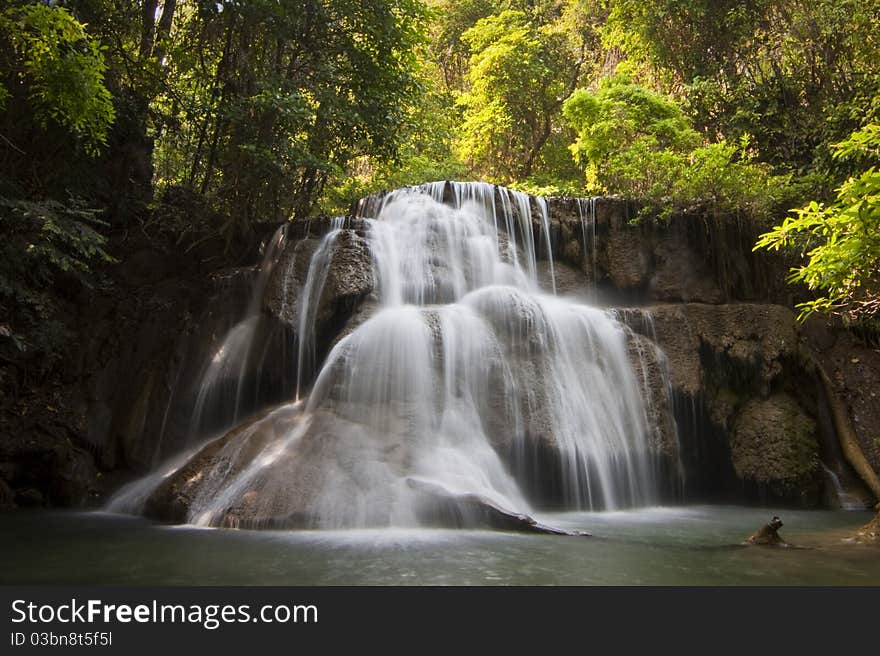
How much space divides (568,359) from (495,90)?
13.6 meters

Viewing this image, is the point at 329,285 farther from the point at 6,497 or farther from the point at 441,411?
the point at 6,497

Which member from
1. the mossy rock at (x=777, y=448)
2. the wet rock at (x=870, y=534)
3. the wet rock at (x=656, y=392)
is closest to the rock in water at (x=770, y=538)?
the wet rock at (x=870, y=534)

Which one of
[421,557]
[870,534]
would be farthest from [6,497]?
[870,534]

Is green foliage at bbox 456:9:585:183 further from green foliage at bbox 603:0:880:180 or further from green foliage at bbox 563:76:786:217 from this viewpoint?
green foliage at bbox 563:76:786:217

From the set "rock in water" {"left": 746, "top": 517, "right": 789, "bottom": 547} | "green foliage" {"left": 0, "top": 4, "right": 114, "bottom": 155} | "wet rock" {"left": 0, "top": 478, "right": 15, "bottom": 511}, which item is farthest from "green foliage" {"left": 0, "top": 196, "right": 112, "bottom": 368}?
"rock in water" {"left": 746, "top": 517, "right": 789, "bottom": 547}

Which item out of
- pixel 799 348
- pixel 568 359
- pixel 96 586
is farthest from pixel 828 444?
pixel 96 586

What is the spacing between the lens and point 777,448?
9836 millimetres

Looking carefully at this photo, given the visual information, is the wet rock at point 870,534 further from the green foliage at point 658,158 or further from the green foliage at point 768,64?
the green foliage at point 768,64

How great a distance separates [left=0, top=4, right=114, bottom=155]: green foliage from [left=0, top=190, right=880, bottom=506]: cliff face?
3.27 metres

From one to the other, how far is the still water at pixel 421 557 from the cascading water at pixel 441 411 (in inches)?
21.5

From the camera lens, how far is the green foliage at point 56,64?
24.2 feet

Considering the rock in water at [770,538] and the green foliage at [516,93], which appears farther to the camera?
the green foliage at [516,93]

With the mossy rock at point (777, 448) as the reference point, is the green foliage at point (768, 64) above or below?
above

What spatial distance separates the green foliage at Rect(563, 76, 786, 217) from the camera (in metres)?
12.1
